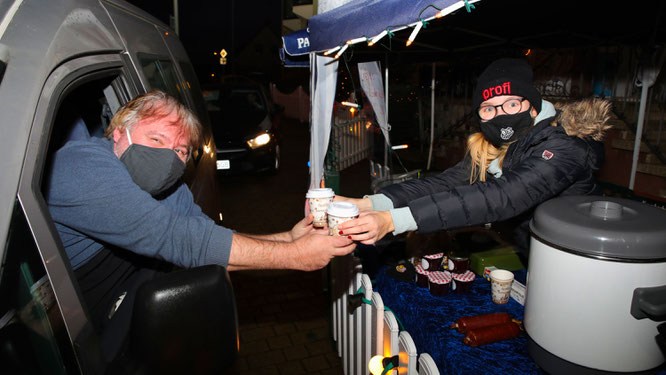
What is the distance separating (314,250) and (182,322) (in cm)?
99

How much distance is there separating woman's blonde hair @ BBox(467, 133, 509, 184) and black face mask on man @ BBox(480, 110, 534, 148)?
0.17m

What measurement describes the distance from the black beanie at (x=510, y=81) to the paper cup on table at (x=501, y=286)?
3.29 feet

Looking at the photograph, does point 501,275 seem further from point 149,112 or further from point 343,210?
point 149,112

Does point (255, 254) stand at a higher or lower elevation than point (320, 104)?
lower

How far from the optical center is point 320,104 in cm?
488

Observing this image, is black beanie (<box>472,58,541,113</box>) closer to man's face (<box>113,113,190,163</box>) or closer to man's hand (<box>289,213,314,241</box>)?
man's hand (<box>289,213,314,241</box>)

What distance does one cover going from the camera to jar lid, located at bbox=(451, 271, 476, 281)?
275cm

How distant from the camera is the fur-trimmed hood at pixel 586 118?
2367 mm

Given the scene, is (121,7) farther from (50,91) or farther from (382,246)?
(382,246)

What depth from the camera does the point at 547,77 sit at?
26.7ft

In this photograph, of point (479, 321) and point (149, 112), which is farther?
point (479, 321)

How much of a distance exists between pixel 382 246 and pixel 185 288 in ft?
8.44

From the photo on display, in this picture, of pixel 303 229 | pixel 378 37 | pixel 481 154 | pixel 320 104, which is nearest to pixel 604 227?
pixel 481 154

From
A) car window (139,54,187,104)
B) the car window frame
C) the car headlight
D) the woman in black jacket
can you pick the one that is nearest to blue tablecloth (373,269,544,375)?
the woman in black jacket
